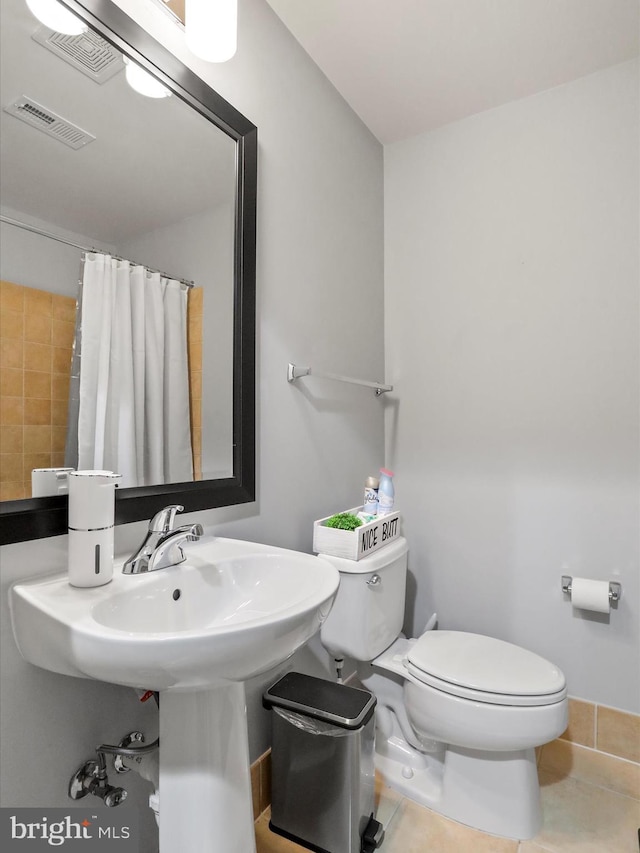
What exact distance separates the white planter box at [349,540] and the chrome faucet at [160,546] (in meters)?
0.56

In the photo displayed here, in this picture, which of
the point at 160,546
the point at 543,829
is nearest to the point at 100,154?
the point at 160,546

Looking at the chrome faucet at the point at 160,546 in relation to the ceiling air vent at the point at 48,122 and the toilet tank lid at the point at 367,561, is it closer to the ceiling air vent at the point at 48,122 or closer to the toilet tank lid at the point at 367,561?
the toilet tank lid at the point at 367,561

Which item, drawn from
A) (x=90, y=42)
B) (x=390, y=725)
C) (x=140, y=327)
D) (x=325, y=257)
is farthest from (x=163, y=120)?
(x=390, y=725)

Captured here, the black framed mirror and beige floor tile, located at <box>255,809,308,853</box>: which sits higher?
the black framed mirror

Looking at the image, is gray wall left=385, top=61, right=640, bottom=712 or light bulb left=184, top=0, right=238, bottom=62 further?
gray wall left=385, top=61, right=640, bottom=712

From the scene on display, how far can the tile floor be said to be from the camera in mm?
1268

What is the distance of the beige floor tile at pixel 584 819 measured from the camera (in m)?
1.28

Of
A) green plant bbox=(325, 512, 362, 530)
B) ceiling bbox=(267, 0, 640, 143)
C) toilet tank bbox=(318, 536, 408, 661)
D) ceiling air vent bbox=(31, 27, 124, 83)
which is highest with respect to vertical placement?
ceiling bbox=(267, 0, 640, 143)

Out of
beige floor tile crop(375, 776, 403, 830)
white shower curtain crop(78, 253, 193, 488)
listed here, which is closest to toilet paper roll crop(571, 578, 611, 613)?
beige floor tile crop(375, 776, 403, 830)

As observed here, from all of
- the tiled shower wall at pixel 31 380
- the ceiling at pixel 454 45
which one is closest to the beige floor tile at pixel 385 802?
the tiled shower wall at pixel 31 380

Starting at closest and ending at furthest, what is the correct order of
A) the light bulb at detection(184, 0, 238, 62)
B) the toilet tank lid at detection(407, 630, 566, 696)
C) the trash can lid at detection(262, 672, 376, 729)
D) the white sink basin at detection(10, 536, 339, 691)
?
the white sink basin at detection(10, 536, 339, 691)
the light bulb at detection(184, 0, 238, 62)
the trash can lid at detection(262, 672, 376, 729)
the toilet tank lid at detection(407, 630, 566, 696)

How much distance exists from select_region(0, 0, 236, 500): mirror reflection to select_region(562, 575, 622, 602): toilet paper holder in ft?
4.00

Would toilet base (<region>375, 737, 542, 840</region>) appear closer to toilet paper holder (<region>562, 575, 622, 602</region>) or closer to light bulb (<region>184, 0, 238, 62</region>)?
toilet paper holder (<region>562, 575, 622, 602</region>)

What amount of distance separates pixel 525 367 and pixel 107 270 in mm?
1422
